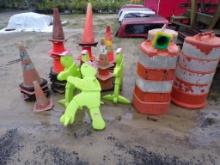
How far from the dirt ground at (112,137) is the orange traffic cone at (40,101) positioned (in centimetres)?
9

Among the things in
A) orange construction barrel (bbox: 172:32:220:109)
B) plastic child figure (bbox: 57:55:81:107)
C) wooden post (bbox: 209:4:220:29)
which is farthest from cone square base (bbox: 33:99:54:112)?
wooden post (bbox: 209:4:220:29)

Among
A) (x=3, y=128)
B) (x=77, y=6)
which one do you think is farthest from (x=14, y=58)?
(x=77, y=6)

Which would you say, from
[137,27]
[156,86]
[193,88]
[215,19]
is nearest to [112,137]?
[156,86]

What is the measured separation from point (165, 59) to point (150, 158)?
127 centimetres

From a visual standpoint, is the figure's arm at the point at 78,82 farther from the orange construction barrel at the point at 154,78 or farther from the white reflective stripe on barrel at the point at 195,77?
the white reflective stripe on barrel at the point at 195,77

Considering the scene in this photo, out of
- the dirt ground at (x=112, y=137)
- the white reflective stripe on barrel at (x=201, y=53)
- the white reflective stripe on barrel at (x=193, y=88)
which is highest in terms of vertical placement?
the white reflective stripe on barrel at (x=201, y=53)

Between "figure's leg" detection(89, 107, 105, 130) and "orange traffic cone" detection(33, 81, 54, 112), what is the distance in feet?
2.83

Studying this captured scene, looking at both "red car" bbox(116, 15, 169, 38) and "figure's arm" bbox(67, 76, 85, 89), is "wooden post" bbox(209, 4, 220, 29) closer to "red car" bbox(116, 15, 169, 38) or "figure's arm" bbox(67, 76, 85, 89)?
"figure's arm" bbox(67, 76, 85, 89)

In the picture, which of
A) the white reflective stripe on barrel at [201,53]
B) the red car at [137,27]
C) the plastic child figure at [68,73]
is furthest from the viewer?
the red car at [137,27]

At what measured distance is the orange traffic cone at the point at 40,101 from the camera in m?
3.45

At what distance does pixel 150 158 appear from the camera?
8.68 ft

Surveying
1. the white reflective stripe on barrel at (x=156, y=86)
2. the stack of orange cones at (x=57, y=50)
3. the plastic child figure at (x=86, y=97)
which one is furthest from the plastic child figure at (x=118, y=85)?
the stack of orange cones at (x=57, y=50)

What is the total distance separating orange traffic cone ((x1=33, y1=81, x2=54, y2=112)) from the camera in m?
3.45

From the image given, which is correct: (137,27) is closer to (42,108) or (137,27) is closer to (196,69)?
(196,69)
